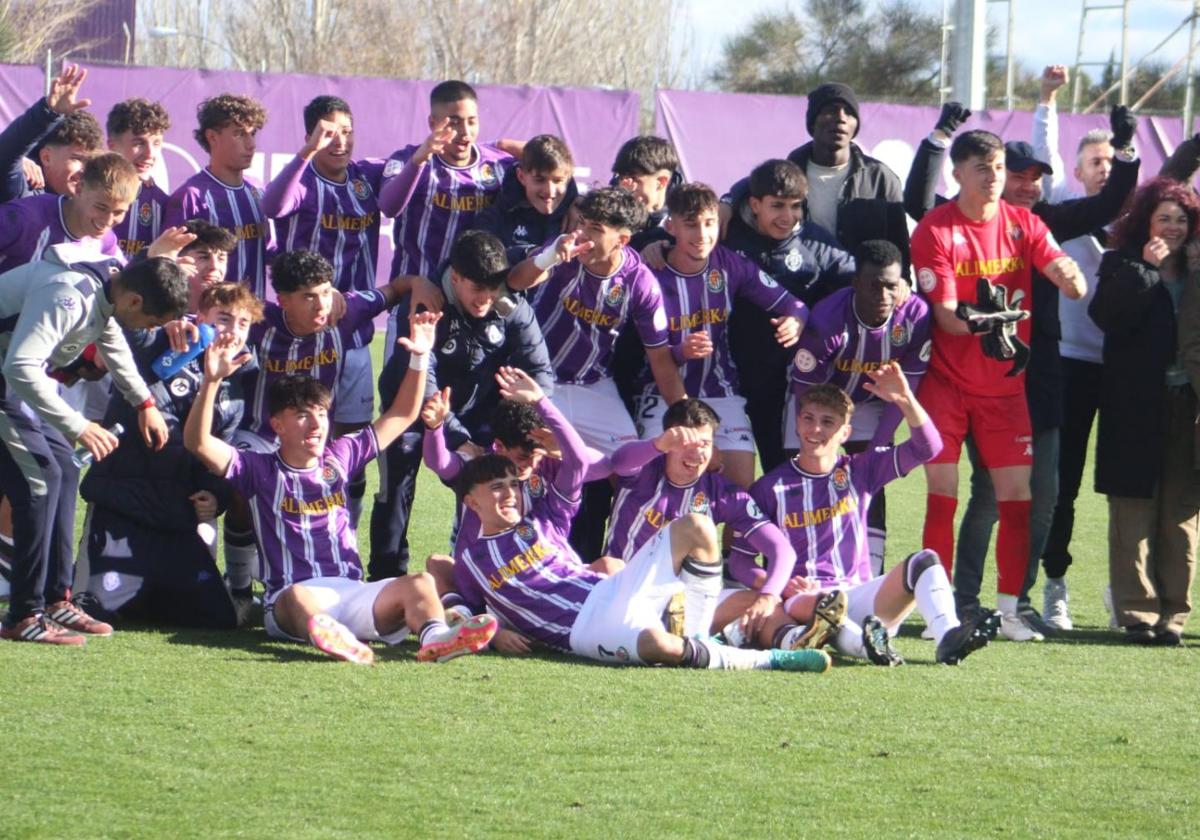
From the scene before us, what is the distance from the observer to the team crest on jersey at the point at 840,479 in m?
6.07

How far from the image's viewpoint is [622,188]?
649 cm

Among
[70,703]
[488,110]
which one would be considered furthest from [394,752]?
[488,110]

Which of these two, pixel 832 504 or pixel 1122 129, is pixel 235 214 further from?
pixel 1122 129

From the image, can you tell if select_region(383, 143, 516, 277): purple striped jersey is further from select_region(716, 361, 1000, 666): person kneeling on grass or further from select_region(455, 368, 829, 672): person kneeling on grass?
select_region(716, 361, 1000, 666): person kneeling on grass

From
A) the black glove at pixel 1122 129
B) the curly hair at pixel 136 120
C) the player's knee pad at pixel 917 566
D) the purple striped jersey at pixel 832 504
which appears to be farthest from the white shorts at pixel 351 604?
the black glove at pixel 1122 129

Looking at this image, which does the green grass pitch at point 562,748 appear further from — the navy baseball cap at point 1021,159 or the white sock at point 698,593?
the navy baseball cap at point 1021,159

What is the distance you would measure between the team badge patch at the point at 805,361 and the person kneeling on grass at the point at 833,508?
227 mm

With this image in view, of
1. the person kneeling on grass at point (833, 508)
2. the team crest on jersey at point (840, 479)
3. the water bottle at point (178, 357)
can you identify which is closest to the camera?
the person kneeling on grass at point (833, 508)

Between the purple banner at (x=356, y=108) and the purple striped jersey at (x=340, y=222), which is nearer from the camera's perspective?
the purple striped jersey at (x=340, y=222)

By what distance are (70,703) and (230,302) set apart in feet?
6.00

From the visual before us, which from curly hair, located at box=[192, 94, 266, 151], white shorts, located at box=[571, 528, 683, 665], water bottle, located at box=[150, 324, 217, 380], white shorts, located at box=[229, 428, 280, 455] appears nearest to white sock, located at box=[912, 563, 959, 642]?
white shorts, located at box=[571, 528, 683, 665]

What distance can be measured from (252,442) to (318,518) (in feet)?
1.96

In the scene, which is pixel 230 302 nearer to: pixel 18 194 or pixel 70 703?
pixel 18 194

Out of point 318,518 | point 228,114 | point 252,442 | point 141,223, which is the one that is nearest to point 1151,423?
point 318,518
